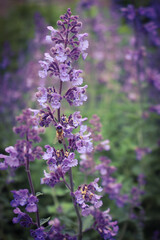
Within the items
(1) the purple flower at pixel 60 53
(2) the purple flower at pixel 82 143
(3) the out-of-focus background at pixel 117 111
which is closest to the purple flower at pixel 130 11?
(3) the out-of-focus background at pixel 117 111

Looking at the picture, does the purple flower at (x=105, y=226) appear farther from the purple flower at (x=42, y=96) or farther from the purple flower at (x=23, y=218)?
the purple flower at (x=42, y=96)

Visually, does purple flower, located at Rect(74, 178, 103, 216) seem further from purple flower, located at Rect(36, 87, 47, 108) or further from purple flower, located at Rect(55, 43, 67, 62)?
purple flower, located at Rect(55, 43, 67, 62)

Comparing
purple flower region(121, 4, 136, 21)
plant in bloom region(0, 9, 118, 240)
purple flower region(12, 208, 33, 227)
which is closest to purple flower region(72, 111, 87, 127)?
plant in bloom region(0, 9, 118, 240)

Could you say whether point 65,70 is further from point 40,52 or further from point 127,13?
point 40,52

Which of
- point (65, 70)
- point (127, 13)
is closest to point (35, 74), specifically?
point (127, 13)

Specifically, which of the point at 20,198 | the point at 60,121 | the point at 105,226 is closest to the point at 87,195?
the point at 105,226
